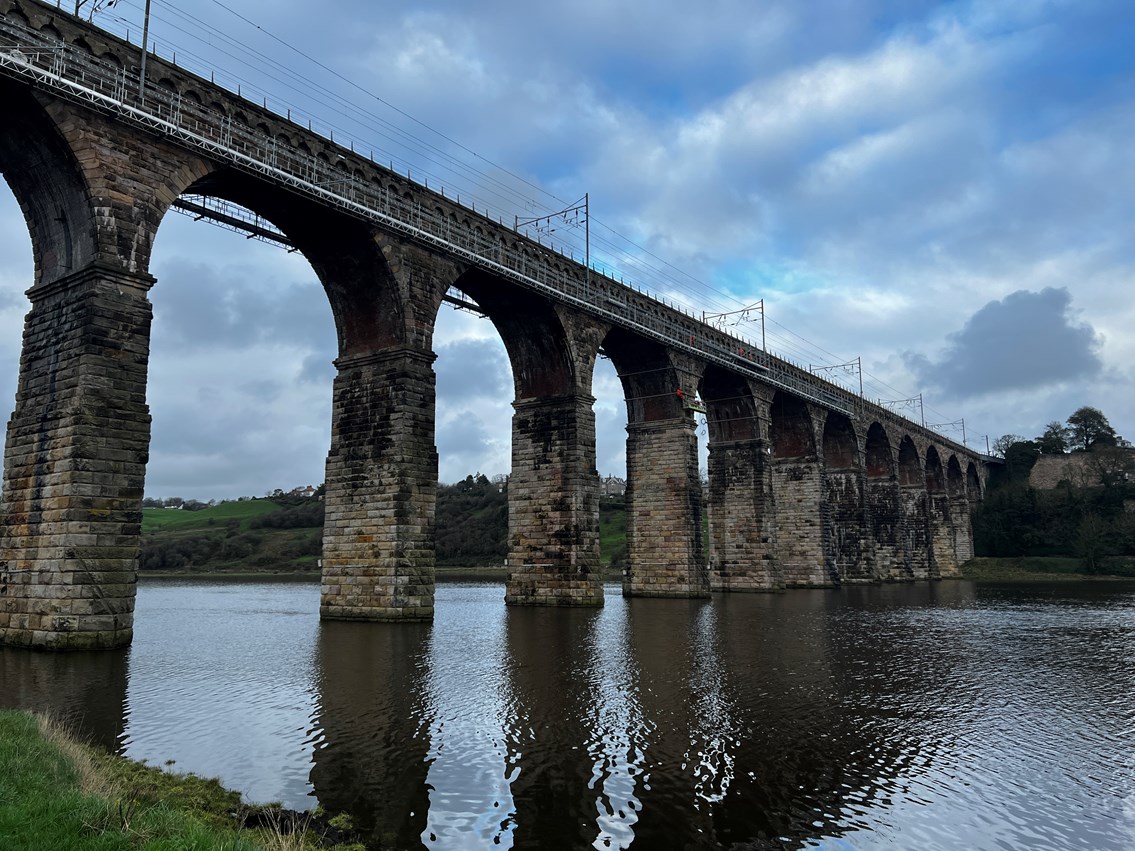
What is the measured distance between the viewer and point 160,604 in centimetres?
3612

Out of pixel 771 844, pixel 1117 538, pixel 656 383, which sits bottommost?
pixel 771 844

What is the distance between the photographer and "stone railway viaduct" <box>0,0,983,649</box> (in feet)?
58.7

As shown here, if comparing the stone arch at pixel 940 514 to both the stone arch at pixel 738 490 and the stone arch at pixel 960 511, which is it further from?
the stone arch at pixel 738 490

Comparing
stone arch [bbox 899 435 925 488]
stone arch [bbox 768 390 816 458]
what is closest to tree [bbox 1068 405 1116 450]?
stone arch [bbox 899 435 925 488]

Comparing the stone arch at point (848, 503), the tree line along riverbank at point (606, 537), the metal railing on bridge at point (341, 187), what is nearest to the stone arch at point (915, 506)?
the tree line along riverbank at point (606, 537)

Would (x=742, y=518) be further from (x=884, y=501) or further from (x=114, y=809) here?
(x=114, y=809)

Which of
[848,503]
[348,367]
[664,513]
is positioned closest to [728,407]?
[664,513]

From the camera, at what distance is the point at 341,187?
25.3 m

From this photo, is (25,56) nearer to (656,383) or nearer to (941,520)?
(656,383)

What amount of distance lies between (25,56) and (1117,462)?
105 metres

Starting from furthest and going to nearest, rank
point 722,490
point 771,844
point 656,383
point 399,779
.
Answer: point 722,490 < point 656,383 < point 399,779 < point 771,844

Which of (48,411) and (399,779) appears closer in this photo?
(399,779)

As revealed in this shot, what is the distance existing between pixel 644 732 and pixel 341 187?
807 inches

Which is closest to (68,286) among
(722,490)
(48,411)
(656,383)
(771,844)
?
(48,411)
